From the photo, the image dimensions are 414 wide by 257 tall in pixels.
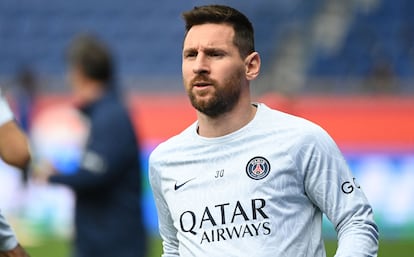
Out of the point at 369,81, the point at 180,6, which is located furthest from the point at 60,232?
the point at 180,6

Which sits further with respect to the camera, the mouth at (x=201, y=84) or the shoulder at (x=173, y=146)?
the shoulder at (x=173, y=146)

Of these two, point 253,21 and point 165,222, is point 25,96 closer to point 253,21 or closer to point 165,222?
point 253,21

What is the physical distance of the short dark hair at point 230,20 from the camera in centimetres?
411

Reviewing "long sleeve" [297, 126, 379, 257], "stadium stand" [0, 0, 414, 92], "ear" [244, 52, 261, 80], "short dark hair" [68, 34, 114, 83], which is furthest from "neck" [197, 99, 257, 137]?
"stadium stand" [0, 0, 414, 92]

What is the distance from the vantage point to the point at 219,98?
404 cm

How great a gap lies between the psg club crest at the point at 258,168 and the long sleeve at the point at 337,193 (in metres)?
0.13

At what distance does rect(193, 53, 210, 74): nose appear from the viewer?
4.00m

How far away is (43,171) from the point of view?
681 centimetres

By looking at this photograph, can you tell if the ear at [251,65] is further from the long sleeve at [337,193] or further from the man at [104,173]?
the man at [104,173]

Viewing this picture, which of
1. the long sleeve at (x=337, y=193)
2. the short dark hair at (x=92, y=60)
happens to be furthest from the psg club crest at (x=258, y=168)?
the short dark hair at (x=92, y=60)

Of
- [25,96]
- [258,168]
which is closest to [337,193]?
[258,168]

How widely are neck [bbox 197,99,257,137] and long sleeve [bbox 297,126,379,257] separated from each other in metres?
0.29

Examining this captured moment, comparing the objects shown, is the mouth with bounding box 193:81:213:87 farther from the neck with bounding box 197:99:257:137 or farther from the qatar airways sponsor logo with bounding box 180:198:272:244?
the qatar airways sponsor logo with bounding box 180:198:272:244

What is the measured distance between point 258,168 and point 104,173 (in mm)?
2719
